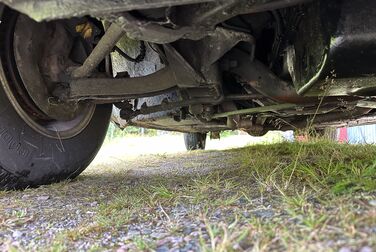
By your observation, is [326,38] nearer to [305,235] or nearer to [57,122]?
[305,235]

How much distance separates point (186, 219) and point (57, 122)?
1.26m

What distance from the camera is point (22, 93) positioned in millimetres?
2082

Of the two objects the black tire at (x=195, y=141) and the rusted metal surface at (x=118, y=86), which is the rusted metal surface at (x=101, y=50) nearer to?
the rusted metal surface at (x=118, y=86)

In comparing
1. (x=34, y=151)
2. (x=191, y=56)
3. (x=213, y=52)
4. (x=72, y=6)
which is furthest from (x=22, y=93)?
(x=72, y=6)

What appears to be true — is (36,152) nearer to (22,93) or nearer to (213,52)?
(22,93)

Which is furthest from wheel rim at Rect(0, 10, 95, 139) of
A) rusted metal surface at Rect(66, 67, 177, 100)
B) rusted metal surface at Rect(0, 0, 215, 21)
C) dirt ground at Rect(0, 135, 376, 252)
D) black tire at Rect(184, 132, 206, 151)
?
black tire at Rect(184, 132, 206, 151)

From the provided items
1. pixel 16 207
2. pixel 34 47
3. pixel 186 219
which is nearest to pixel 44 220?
pixel 16 207

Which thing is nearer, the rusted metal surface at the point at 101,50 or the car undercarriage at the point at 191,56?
the car undercarriage at the point at 191,56

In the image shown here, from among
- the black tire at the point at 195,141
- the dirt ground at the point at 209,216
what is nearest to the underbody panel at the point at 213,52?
the dirt ground at the point at 209,216

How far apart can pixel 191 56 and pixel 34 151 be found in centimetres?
95

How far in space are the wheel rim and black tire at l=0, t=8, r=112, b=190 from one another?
1 centimetres

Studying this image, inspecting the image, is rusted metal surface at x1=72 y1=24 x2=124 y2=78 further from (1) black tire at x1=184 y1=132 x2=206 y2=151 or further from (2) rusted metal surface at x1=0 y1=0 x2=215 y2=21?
(1) black tire at x1=184 y1=132 x2=206 y2=151

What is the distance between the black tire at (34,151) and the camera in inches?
81.8

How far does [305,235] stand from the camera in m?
0.93
